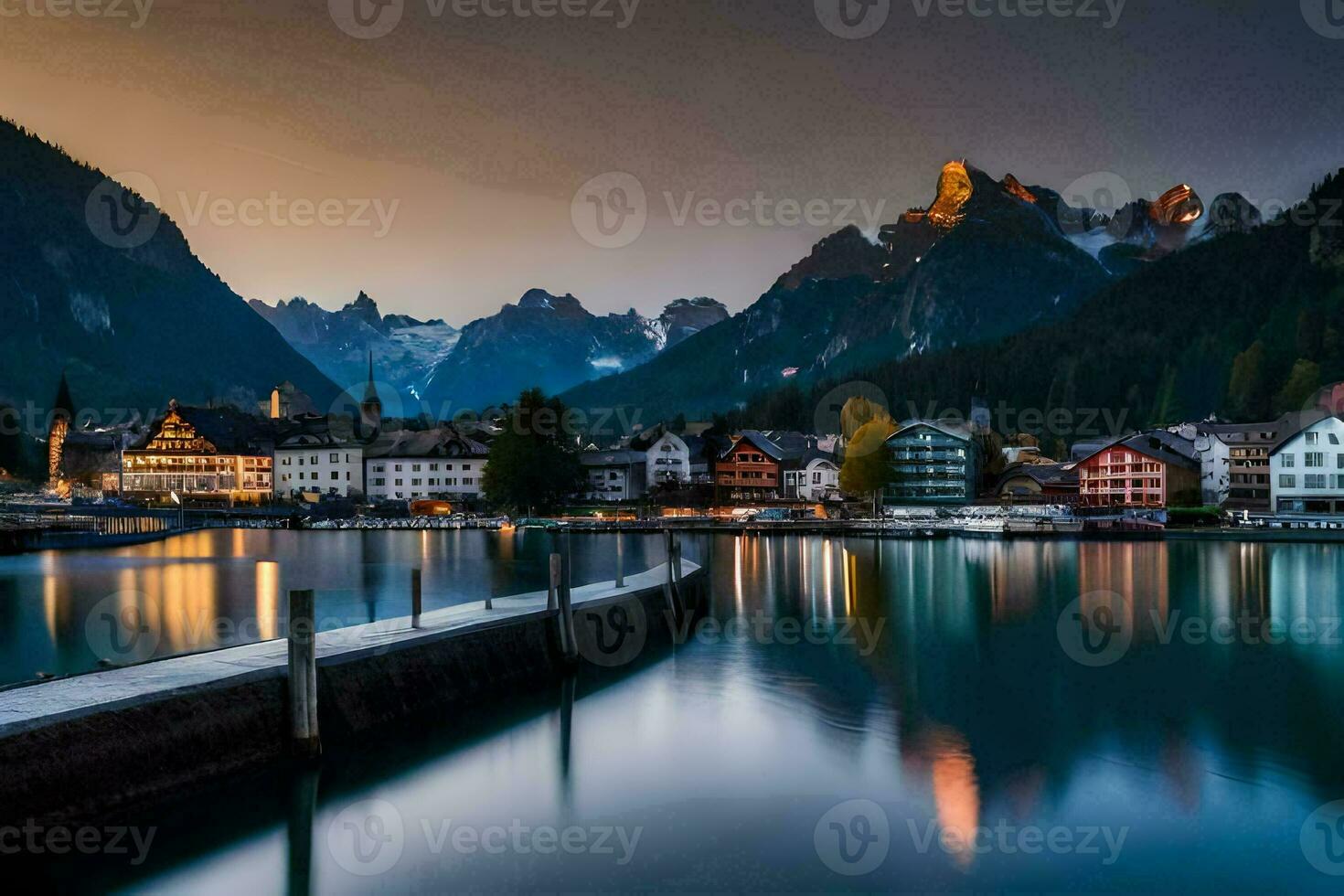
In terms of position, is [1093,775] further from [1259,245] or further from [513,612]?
[1259,245]

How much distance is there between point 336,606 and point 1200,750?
1394 inches

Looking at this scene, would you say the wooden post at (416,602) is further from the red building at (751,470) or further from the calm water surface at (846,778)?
the red building at (751,470)

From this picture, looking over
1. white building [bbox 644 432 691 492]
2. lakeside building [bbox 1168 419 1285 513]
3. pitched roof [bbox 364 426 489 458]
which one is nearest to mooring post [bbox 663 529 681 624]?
lakeside building [bbox 1168 419 1285 513]

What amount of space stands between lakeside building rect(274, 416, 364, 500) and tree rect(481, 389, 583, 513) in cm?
3006

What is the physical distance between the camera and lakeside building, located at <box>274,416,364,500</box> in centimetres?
13575

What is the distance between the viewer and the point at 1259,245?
7692 inches

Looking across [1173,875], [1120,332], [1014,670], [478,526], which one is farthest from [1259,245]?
[1173,875]

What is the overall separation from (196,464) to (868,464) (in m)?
90.9

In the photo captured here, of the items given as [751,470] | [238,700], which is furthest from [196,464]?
[238,700]

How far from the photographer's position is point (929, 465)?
388ft

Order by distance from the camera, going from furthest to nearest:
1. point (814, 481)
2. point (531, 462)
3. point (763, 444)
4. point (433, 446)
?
point (433, 446)
point (763, 444)
point (814, 481)
point (531, 462)

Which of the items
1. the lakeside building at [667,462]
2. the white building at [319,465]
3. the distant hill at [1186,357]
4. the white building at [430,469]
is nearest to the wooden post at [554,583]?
the lakeside building at [667,462]

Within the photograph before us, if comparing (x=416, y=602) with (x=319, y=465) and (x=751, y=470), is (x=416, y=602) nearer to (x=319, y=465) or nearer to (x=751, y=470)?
(x=751, y=470)

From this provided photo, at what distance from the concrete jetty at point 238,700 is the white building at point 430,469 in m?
104
